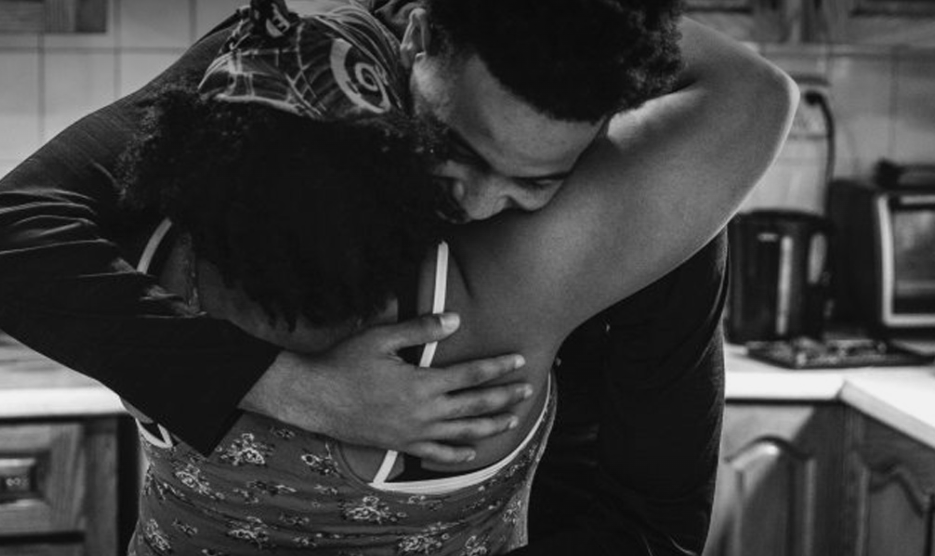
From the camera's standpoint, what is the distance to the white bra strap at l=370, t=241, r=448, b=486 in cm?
94

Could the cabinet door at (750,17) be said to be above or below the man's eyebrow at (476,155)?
above

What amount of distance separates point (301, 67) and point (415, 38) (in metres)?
0.13

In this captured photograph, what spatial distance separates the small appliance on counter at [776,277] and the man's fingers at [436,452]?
1850 mm

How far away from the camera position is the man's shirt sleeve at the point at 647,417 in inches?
42.6

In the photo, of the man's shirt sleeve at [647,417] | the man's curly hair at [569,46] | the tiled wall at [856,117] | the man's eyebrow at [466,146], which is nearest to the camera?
the man's curly hair at [569,46]

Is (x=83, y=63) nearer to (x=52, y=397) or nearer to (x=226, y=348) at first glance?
(x=52, y=397)

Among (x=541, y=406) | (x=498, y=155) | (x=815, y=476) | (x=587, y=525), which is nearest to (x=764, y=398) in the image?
(x=815, y=476)

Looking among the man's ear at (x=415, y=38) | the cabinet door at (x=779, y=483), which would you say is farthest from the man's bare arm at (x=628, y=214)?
the cabinet door at (x=779, y=483)

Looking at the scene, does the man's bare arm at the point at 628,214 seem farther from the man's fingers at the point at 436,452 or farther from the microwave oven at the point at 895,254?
the microwave oven at the point at 895,254

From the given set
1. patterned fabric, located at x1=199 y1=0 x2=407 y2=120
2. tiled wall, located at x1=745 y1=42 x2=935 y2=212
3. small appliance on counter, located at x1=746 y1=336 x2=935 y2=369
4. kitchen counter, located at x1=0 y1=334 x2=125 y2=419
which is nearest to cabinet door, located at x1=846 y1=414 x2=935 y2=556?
small appliance on counter, located at x1=746 y1=336 x2=935 y2=369

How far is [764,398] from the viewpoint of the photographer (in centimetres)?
248

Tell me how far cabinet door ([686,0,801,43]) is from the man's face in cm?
181

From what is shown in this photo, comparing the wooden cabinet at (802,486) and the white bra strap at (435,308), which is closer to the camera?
the white bra strap at (435,308)

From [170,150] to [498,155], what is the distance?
0.22 m
